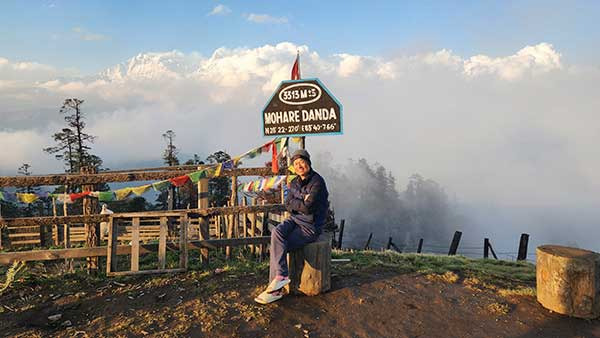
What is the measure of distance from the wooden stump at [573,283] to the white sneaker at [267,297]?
372 centimetres

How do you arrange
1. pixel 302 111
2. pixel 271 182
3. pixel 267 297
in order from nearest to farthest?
pixel 267 297 < pixel 302 111 < pixel 271 182

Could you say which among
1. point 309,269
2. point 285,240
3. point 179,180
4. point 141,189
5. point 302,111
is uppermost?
point 302,111

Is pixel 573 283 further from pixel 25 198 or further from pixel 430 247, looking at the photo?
pixel 430 247

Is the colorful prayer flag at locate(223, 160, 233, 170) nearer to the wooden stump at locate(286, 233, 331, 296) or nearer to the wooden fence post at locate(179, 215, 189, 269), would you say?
the wooden fence post at locate(179, 215, 189, 269)

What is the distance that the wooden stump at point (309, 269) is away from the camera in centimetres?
514

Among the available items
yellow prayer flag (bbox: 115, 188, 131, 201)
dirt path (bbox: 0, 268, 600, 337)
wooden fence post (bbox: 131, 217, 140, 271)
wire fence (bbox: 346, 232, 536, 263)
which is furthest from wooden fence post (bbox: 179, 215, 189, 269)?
wire fence (bbox: 346, 232, 536, 263)

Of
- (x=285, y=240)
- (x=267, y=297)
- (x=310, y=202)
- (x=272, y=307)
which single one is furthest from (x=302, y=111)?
(x=272, y=307)

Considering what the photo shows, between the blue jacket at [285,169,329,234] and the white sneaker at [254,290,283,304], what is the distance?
3.48 ft

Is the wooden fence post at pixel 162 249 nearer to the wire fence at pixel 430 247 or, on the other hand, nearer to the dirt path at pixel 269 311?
the dirt path at pixel 269 311

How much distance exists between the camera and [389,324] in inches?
174

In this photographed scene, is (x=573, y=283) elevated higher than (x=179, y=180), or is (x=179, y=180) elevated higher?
(x=179, y=180)

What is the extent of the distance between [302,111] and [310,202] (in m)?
2.33

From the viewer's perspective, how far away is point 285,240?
16.6 ft

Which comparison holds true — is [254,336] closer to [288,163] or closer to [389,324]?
[389,324]
